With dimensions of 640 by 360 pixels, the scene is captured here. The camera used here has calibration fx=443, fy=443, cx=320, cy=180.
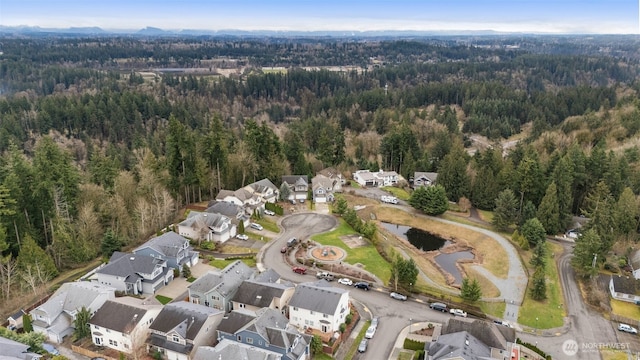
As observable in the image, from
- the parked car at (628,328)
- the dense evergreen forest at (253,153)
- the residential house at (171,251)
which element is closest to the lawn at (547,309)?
the parked car at (628,328)

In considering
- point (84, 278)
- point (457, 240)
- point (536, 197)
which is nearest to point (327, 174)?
point (457, 240)

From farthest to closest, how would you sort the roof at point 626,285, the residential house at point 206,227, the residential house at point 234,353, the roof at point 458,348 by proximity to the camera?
1. the residential house at point 206,227
2. the roof at point 626,285
3. the roof at point 458,348
4. the residential house at point 234,353

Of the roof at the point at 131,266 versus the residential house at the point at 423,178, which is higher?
the roof at the point at 131,266

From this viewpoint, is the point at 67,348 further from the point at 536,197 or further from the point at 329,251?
the point at 536,197

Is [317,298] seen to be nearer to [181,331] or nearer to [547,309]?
[181,331]

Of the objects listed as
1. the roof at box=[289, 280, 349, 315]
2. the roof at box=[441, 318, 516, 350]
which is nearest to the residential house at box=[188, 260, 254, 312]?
the roof at box=[289, 280, 349, 315]

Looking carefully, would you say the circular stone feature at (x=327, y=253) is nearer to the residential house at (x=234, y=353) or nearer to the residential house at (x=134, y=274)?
the residential house at (x=134, y=274)

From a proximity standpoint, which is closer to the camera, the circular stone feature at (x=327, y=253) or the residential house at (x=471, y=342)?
the residential house at (x=471, y=342)
